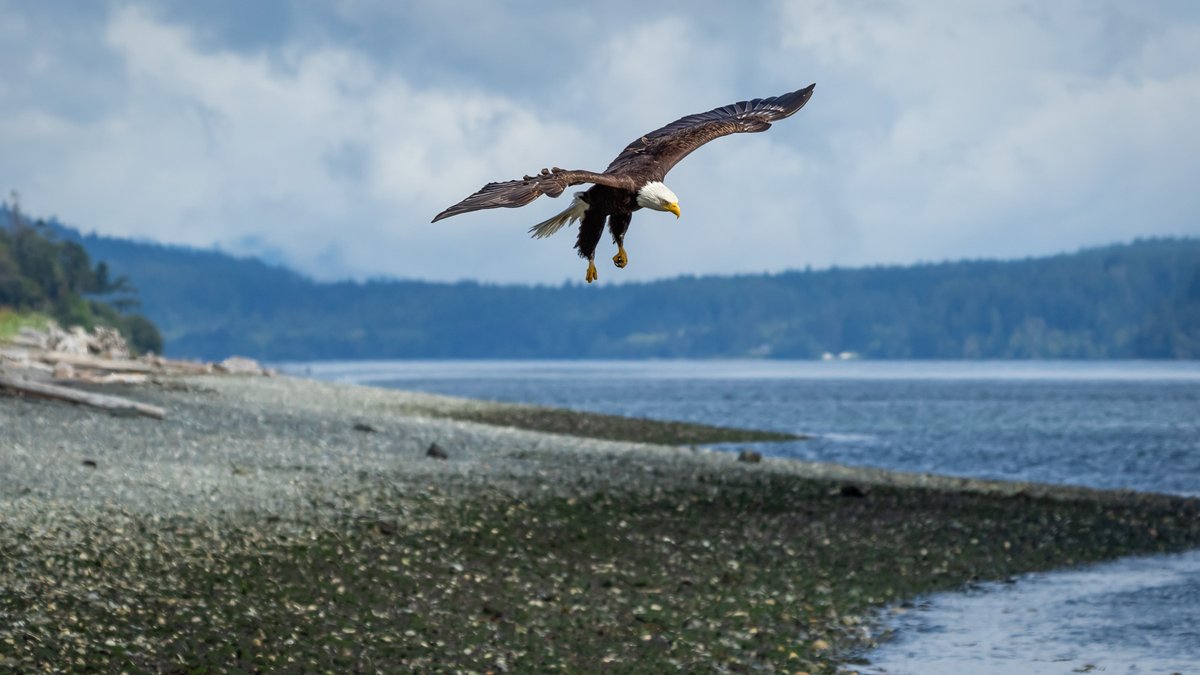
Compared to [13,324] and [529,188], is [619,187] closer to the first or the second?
[529,188]

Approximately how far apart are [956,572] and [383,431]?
15659 millimetres

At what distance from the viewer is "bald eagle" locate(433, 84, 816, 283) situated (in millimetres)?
10938

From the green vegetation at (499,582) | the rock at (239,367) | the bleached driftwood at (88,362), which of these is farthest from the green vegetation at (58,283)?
the green vegetation at (499,582)

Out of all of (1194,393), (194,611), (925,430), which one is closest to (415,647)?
(194,611)

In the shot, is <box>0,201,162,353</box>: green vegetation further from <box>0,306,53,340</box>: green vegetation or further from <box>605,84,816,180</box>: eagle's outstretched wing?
<box>605,84,816,180</box>: eagle's outstretched wing

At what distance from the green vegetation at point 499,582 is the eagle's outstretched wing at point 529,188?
18.5 ft

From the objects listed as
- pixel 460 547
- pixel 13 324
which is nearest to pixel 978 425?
pixel 13 324

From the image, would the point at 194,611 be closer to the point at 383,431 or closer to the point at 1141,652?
the point at 1141,652

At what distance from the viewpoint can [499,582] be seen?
56.7 ft

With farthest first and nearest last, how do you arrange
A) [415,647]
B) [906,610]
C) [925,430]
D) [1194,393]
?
1. [1194,393]
2. [925,430]
3. [906,610]
4. [415,647]

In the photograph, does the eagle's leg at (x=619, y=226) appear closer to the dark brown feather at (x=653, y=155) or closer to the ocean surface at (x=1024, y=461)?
the dark brown feather at (x=653, y=155)

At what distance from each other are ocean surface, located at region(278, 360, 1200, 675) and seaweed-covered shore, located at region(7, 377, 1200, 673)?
3.19 ft

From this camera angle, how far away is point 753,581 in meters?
18.8

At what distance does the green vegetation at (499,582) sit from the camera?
1410 centimetres
